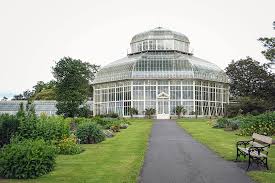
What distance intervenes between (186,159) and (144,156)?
1.74 meters

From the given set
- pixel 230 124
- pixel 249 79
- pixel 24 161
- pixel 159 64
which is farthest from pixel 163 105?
pixel 24 161

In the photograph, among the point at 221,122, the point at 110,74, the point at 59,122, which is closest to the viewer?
the point at 59,122

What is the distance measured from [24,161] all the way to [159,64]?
160ft

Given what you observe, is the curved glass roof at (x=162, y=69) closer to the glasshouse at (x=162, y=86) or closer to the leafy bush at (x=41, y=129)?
the glasshouse at (x=162, y=86)

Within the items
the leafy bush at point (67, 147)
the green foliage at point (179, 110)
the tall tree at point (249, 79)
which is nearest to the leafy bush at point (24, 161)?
the leafy bush at point (67, 147)

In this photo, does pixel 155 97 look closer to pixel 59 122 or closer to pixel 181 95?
pixel 181 95

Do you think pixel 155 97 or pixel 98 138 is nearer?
pixel 98 138

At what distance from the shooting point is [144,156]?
1553 cm

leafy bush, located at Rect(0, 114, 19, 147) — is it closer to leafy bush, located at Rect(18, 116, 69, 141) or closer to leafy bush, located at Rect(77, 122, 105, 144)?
leafy bush, located at Rect(18, 116, 69, 141)

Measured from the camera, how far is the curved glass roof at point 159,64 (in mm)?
57938

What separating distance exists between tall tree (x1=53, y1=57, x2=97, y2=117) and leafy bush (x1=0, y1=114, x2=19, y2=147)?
27.8m

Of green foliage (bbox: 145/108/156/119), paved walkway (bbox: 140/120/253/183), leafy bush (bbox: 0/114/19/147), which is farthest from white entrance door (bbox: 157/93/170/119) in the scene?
leafy bush (bbox: 0/114/19/147)

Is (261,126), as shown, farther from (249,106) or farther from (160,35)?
(160,35)

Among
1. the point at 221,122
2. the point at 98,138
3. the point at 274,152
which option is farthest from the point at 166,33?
the point at 274,152
